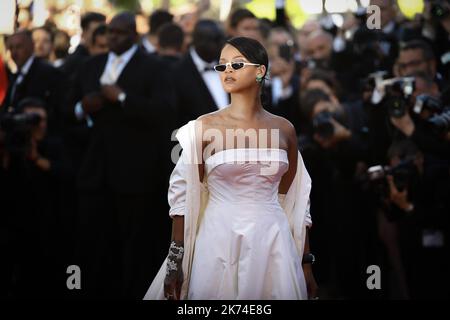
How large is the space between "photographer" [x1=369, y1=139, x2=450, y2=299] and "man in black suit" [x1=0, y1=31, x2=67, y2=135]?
3128mm

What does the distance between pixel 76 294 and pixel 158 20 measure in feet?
11.2

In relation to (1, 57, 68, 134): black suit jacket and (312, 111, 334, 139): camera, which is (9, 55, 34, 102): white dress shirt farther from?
(312, 111, 334, 139): camera

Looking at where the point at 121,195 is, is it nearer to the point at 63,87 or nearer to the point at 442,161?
the point at 63,87

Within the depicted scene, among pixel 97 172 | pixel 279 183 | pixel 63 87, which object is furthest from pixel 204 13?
pixel 279 183

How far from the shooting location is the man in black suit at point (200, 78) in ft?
30.7

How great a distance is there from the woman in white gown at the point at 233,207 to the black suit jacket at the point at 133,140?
3.18 meters

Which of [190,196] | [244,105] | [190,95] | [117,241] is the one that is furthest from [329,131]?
[190,196]

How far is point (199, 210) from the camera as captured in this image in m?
5.94

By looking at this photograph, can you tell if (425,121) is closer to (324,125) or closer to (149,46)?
(324,125)

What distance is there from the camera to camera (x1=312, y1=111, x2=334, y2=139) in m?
9.12

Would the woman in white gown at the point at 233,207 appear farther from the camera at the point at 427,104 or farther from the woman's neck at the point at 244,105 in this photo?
the camera at the point at 427,104

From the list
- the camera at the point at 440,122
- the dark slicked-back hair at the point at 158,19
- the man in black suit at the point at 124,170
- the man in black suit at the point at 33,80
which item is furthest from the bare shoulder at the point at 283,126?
the dark slicked-back hair at the point at 158,19

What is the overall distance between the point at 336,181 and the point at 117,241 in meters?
1.99

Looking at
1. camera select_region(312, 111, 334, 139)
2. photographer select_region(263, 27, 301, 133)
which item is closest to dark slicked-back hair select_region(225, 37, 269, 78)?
camera select_region(312, 111, 334, 139)
